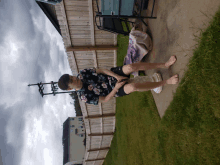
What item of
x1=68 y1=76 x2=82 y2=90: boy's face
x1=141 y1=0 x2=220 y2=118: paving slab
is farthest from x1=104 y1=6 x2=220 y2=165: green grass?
x1=68 y1=76 x2=82 y2=90: boy's face

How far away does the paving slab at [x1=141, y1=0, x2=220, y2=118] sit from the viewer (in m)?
1.66

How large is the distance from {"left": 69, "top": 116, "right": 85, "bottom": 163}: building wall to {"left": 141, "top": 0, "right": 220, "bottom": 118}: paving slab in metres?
19.8

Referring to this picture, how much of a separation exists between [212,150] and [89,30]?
4343mm

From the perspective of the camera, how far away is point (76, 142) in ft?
63.8

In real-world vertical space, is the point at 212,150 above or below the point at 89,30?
below

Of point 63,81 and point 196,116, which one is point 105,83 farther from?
point 196,116

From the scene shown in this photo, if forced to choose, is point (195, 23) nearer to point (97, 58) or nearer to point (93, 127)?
point (97, 58)

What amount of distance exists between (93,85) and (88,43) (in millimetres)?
2694

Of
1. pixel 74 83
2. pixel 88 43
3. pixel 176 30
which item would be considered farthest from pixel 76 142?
pixel 176 30

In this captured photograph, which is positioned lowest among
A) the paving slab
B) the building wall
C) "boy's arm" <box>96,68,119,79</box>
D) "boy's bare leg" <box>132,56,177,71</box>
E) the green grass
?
the building wall

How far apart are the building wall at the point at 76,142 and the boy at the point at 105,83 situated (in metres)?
19.7

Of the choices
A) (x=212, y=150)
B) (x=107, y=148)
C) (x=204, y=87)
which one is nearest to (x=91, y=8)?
(x=204, y=87)

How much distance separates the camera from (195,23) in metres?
1.73

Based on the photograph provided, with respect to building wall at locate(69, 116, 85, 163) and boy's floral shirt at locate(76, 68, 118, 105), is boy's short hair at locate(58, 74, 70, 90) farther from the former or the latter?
building wall at locate(69, 116, 85, 163)
